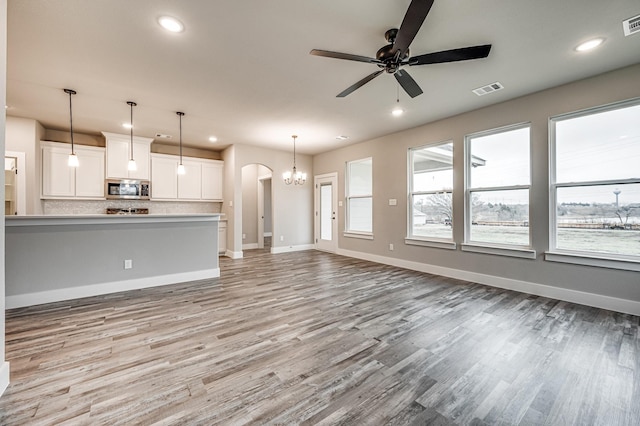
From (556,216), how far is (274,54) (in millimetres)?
4234

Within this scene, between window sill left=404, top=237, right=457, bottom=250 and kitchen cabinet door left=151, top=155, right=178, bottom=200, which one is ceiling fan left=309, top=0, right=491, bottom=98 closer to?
window sill left=404, top=237, right=457, bottom=250

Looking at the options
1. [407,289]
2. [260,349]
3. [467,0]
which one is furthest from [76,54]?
[407,289]

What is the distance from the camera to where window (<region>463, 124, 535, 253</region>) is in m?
3.94

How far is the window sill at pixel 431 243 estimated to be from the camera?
4645 millimetres

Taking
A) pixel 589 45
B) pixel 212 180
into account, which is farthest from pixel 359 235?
pixel 589 45

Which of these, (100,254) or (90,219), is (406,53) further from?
(100,254)

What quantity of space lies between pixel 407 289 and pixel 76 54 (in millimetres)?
4954

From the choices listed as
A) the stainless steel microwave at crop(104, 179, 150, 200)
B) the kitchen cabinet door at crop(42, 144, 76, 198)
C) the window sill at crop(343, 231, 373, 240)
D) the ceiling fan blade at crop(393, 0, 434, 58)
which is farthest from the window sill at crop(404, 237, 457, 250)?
the kitchen cabinet door at crop(42, 144, 76, 198)

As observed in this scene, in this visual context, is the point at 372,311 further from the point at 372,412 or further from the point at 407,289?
the point at 372,412

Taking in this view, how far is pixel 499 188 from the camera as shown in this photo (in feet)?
13.6

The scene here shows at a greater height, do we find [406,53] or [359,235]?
[406,53]

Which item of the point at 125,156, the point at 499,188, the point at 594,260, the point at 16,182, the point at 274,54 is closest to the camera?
the point at 274,54

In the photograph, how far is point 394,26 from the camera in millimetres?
2393

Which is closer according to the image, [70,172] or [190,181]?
[70,172]
